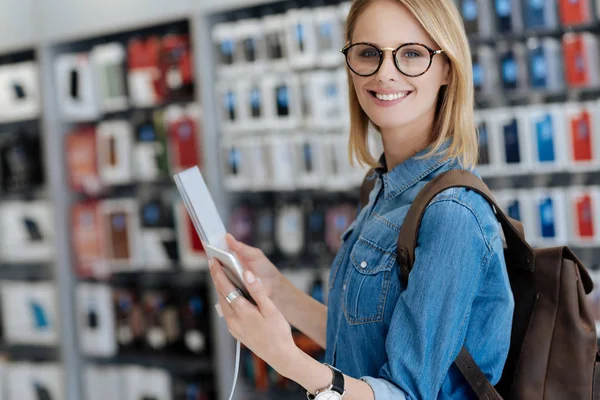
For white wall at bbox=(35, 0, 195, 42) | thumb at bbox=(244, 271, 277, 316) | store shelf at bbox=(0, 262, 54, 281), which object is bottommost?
store shelf at bbox=(0, 262, 54, 281)

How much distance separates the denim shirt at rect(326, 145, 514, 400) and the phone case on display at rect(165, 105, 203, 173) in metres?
2.67

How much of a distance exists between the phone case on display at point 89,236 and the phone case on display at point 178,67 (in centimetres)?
96

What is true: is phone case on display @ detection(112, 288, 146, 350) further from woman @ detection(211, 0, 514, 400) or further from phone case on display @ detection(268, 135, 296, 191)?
woman @ detection(211, 0, 514, 400)

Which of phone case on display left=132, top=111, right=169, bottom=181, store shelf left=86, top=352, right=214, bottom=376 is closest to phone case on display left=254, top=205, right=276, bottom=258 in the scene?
phone case on display left=132, top=111, right=169, bottom=181

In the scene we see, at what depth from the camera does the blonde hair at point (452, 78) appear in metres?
1.21

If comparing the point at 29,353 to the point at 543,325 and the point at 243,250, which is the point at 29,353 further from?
the point at 543,325

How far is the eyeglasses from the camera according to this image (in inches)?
48.7

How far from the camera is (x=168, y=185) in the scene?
14.4ft

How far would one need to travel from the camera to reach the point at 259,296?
112cm

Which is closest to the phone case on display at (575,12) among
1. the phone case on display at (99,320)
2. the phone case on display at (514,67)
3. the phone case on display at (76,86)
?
the phone case on display at (514,67)

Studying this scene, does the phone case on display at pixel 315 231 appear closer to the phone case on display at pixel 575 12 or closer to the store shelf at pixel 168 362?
the store shelf at pixel 168 362

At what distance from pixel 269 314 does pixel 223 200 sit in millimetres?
2710

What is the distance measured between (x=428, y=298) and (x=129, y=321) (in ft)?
11.1

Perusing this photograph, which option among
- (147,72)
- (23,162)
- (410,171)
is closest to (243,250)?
(410,171)
